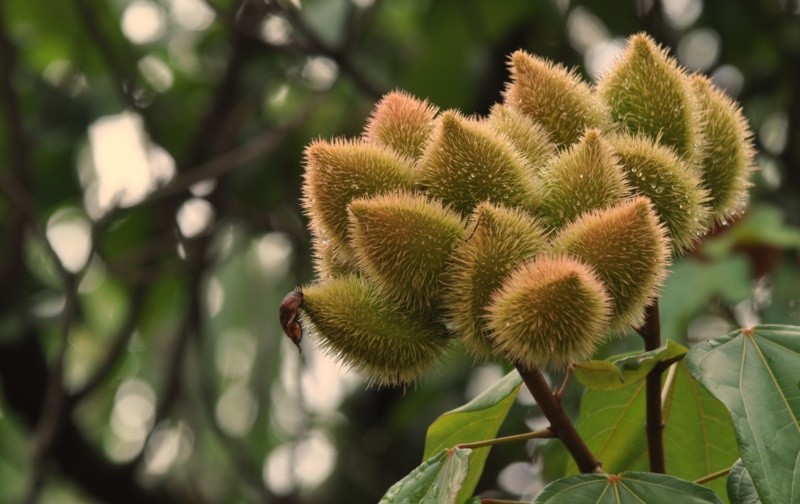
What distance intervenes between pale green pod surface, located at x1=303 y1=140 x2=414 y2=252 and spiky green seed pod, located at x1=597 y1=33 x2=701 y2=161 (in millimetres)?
402

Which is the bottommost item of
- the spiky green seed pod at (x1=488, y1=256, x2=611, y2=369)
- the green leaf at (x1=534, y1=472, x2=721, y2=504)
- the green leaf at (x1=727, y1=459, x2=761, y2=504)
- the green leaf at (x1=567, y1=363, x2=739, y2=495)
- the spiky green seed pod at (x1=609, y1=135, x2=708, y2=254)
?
the green leaf at (x1=567, y1=363, x2=739, y2=495)

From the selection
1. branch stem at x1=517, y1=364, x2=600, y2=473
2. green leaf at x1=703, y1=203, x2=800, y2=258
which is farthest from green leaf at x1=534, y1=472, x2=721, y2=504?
green leaf at x1=703, y1=203, x2=800, y2=258

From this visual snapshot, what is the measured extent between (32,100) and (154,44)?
2.02ft

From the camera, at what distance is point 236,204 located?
4.46 m

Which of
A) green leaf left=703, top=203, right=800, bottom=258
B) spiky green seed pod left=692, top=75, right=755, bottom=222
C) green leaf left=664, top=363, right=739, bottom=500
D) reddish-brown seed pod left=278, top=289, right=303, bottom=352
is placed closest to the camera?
reddish-brown seed pod left=278, top=289, right=303, bottom=352

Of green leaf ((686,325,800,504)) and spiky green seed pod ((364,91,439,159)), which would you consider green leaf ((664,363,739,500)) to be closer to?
green leaf ((686,325,800,504))

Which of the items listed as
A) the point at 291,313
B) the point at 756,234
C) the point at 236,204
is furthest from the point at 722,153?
the point at 236,204

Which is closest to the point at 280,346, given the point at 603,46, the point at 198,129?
the point at 198,129

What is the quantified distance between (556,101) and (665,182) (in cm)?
23

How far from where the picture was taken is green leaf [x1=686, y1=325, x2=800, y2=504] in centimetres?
151

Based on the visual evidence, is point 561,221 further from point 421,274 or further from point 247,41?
point 247,41

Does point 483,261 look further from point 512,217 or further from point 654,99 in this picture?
point 654,99

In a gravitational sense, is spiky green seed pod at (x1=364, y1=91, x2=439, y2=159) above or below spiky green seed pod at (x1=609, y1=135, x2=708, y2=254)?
below

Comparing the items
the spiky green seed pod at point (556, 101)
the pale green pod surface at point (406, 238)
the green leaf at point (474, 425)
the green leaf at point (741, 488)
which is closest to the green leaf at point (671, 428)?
the green leaf at point (474, 425)
